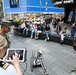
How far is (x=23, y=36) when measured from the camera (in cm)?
1213

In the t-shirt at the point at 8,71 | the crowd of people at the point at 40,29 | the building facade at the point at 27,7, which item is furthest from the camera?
the building facade at the point at 27,7

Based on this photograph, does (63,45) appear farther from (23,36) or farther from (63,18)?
(63,18)

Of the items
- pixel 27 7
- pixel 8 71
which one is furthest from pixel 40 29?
pixel 27 7

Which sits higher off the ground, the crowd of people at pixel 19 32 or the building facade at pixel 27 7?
the building facade at pixel 27 7

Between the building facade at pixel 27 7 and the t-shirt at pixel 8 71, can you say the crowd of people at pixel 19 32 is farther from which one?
the building facade at pixel 27 7

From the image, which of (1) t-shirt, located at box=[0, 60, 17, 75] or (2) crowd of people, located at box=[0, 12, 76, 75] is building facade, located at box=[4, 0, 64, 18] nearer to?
(2) crowd of people, located at box=[0, 12, 76, 75]

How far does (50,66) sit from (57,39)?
3.99 metres

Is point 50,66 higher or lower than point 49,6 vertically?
lower

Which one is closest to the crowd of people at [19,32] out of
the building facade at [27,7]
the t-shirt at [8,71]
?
the t-shirt at [8,71]

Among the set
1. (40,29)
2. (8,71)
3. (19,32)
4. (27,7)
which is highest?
(27,7)

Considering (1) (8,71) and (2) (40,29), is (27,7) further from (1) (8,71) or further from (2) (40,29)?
(1) (8,71)

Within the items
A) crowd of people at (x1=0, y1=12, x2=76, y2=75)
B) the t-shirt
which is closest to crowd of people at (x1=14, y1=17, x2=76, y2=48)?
crowd of people at (x1=0, y1=12, x2=76, y2=75)

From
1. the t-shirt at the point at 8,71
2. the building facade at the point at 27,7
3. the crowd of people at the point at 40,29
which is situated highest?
the building facade at the point at 27,7

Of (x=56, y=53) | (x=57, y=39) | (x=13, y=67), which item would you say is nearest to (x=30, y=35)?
(x=57, y=39)
